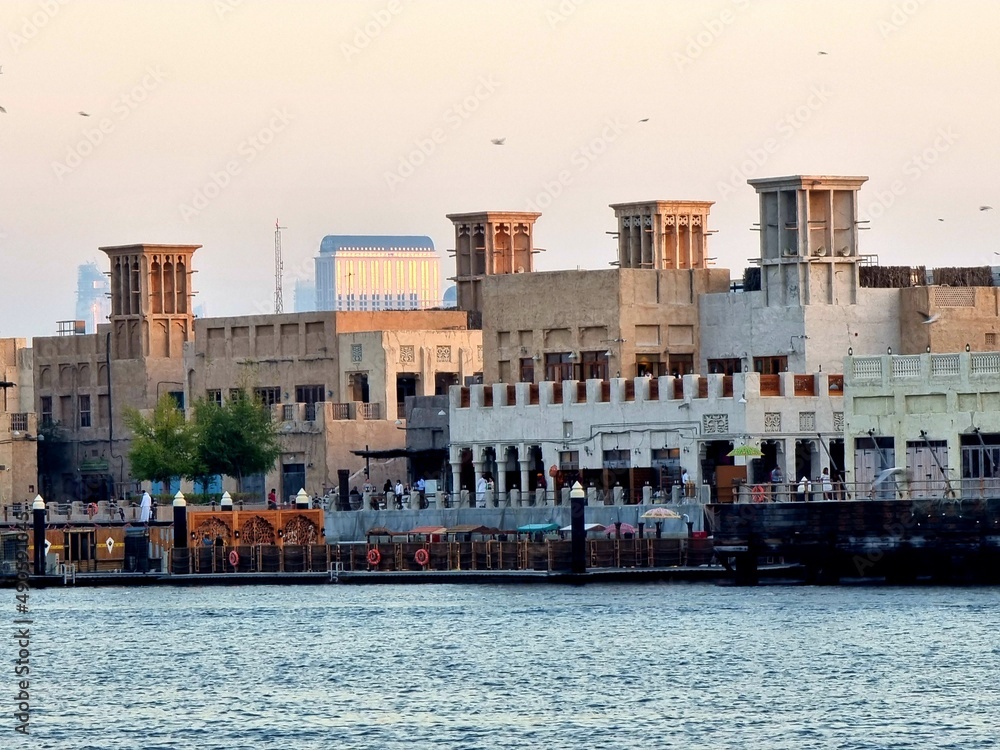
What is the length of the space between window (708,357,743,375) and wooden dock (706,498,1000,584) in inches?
741

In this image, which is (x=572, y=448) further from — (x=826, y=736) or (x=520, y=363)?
Result: (x=826, y=736)

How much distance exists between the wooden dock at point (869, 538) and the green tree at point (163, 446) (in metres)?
40.5

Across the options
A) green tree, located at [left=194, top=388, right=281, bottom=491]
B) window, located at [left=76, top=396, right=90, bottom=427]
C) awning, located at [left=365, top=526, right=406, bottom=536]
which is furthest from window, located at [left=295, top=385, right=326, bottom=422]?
awning, located at [left=365, top=526, right=406, bottom=536]

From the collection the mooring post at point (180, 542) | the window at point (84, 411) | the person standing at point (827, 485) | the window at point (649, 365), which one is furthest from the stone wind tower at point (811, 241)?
the window at point (84, 411)

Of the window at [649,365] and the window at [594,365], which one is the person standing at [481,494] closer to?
the window at [594,365]

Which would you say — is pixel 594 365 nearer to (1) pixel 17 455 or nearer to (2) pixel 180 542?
(2) pixel 180 542

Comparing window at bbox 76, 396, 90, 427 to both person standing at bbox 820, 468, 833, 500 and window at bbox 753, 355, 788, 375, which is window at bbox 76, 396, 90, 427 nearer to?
window at bbox 753, 355, 788, 375

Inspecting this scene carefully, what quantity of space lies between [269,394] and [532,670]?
5857 centimetres

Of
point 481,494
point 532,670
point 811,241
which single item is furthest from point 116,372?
point 532,670

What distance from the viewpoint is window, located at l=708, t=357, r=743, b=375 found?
10219cm

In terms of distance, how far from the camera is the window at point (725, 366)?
102m

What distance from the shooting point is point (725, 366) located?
102750 mm

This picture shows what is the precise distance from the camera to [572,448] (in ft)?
329

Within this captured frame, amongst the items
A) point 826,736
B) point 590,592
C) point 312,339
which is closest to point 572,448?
point 590,592
